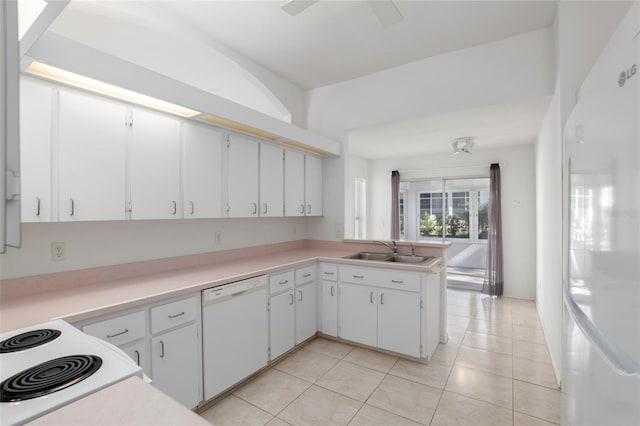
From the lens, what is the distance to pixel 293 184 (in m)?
3.54

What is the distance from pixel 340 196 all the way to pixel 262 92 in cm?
158

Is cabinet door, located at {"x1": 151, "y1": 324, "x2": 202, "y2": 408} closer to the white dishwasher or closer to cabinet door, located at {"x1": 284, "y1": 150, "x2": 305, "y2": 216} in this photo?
the white dishwasher

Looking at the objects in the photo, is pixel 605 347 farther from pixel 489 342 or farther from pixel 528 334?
pixel 528 334

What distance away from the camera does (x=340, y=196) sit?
388cm

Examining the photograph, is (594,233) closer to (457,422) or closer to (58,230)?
(457,422)

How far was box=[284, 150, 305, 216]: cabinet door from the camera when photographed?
3.44 m

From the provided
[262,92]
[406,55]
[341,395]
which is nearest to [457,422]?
[341,395]

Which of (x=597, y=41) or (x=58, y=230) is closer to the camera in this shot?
(x=58, y=230)

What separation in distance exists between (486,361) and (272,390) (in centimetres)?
195

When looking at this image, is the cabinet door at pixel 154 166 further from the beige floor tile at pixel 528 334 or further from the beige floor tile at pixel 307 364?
the beige floor tile at pixel 528 334

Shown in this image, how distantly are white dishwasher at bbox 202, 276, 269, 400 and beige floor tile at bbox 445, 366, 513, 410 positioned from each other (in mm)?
1563

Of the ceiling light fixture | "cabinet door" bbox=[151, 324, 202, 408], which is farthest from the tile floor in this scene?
the ceiling light fixture

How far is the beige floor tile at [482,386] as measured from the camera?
7.27 feet

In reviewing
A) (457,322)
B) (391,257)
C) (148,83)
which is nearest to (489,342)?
(457,322)
